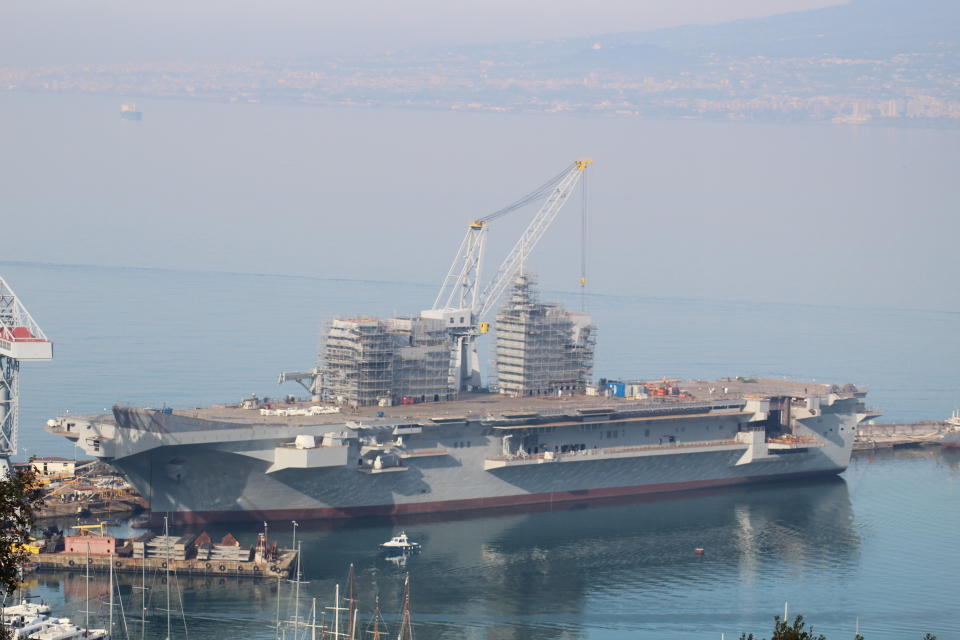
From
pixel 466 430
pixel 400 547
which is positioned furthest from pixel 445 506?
pixel 400 547

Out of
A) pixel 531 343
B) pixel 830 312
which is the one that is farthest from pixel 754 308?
pixel 531 343

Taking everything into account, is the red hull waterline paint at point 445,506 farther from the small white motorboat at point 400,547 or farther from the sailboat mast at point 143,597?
the sailboat mast at point 143,597

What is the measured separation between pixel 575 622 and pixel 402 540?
7.14m

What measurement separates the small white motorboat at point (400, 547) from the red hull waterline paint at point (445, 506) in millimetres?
3483

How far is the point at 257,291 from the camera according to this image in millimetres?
98375

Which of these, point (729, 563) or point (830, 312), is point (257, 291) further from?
point (729, 563)

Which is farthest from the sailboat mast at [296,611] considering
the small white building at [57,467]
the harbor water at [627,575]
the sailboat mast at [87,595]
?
the small white building at [57,467]

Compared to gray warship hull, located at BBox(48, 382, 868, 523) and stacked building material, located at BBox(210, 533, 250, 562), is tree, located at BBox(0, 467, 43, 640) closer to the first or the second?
stacked building material, located at BBox(210, 533, 250, 562)

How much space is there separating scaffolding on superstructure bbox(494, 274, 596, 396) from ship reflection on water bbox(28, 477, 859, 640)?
546 centimetres

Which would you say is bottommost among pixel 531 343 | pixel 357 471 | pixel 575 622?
pixel 575 622

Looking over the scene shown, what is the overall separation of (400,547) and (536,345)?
13102 mm

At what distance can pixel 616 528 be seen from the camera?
50.1 meters

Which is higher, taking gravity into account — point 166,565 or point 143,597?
point 166,565

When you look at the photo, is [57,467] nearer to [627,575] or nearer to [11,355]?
[11,355]
